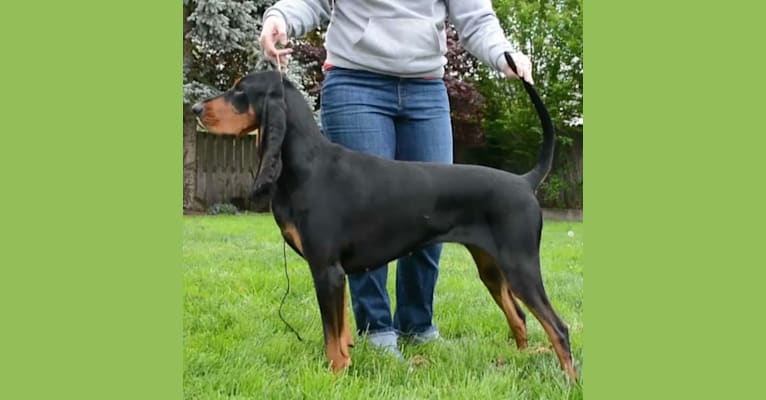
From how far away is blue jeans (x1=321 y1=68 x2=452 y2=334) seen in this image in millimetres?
3787

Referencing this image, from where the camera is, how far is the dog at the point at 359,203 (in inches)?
128

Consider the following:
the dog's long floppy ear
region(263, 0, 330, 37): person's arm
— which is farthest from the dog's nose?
region(263, 0, 330, 37): person's arm

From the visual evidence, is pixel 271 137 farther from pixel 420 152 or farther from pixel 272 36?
pixel 420 152

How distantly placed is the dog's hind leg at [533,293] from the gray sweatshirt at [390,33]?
1079 mm

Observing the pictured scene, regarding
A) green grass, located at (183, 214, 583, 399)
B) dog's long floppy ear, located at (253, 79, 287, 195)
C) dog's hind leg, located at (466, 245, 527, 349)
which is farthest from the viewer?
dog's hind leg, located at (466, 245, 527, 349)

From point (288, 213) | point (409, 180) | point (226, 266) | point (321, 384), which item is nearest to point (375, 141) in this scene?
point (409, 180)

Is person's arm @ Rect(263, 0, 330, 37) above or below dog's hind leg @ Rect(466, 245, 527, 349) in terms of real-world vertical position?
above

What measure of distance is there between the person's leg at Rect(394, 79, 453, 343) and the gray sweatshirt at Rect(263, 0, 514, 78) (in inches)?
5.5

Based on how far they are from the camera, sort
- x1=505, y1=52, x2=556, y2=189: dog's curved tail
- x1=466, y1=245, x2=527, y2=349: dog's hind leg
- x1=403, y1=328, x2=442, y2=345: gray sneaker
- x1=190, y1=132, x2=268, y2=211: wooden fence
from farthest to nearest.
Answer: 1. x1=190, y1=132, x2=268, y2=211: wooden fence
2. x1=403, y1=328, x2=442, y2=345: gray sneaker
3. x1=466, y1=245, x2=527, y2=349: dog's hind leg
4. x1=505, y1=52, x2=556, y2=189: dog's curved tail

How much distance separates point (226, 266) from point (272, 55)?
302 centimetres

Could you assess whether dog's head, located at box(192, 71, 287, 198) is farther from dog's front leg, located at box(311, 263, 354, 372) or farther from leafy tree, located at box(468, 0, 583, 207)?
leafy tree, located at box(468, 0, 583, 207)

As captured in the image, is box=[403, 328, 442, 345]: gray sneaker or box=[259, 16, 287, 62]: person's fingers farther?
box=[403, 328, 442, 345]: gray sneaker

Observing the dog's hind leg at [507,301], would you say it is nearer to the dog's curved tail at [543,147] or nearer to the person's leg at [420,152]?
the person's leg at [420,152]

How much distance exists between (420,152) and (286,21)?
1073 mm
